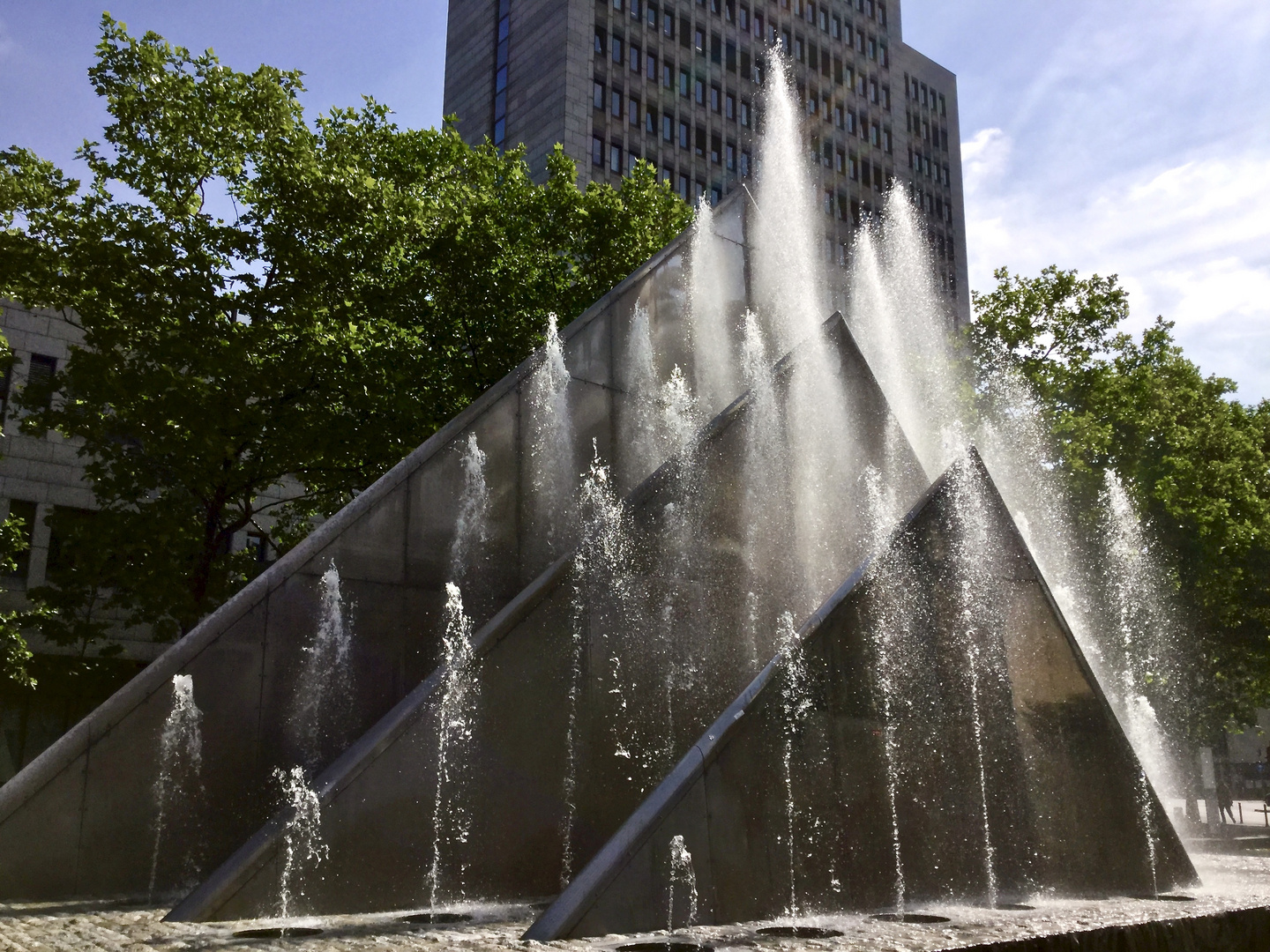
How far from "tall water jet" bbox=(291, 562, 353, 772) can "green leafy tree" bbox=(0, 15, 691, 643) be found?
624 centimetres

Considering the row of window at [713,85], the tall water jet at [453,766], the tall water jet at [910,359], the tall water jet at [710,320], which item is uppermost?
the row of window at [713,85]

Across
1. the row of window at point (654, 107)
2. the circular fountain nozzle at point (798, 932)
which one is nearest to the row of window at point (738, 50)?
the row of window at point (654, 107)

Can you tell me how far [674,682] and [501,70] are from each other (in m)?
45.7

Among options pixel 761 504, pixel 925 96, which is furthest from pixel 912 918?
pixel 925 96

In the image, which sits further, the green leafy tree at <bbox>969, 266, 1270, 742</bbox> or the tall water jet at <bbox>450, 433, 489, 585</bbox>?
the green leafy tree at <bbox>969, 266, 1270, 742</bbox>

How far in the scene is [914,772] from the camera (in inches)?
322

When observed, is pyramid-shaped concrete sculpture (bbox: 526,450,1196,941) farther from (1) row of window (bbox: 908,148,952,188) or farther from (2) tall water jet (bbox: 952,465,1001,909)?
(1) row of window (bbox: 908,148,952,188)

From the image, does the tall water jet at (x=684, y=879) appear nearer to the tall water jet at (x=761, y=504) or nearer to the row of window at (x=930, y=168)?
the tall water jet at (x=761, y=504)

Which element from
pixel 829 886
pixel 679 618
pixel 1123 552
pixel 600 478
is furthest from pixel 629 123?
pixel 829 886

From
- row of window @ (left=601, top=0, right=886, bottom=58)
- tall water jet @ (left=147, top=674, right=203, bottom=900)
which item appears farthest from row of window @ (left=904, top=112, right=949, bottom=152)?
tall water jet @ (left=147, top=674, right=203, bottom=900)

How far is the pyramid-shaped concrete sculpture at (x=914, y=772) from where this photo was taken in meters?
7.07

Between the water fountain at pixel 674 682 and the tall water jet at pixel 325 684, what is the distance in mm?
39

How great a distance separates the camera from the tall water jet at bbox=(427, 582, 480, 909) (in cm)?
849

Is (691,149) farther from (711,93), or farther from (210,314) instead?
(210,314)
